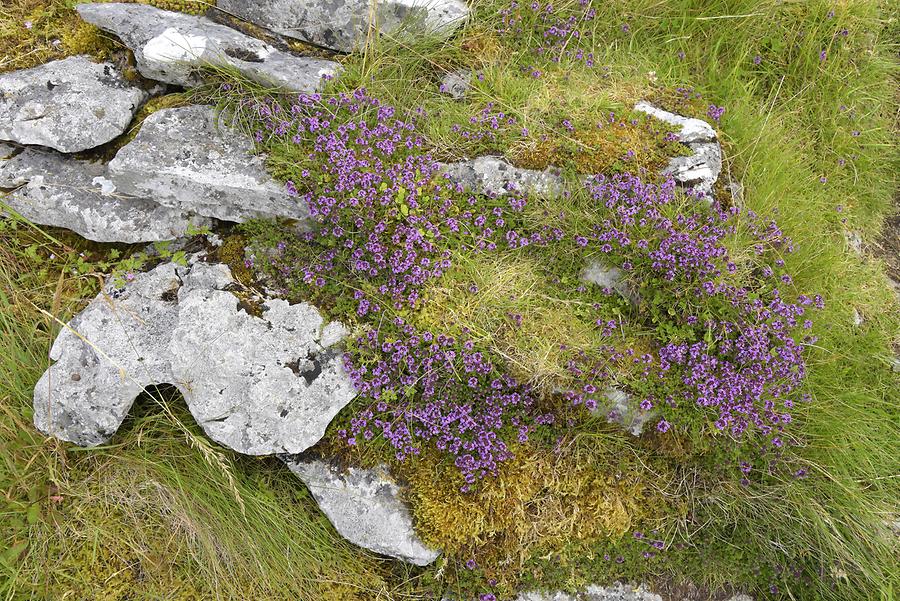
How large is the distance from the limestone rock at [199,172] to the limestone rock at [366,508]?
6.57 feet

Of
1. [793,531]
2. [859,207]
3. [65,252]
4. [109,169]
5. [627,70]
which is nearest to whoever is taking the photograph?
[793,531]

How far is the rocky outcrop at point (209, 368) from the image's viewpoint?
14.1 feet

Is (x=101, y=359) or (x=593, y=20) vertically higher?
(x=593, y=20)

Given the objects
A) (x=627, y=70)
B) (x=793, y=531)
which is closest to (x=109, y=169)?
(x=627, y=70)

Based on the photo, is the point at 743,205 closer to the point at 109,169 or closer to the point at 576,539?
the point at 576,539

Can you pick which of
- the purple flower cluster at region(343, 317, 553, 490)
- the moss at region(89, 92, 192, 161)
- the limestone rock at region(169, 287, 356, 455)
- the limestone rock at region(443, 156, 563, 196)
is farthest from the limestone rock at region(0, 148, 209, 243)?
the limestone rock at region(443, 156, 563, 196)

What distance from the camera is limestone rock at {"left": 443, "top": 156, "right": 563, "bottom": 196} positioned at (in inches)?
186

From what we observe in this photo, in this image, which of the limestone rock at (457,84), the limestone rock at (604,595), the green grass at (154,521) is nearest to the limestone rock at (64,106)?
the green grass at (154,521)

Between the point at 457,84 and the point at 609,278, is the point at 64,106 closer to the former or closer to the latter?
the point at 457,84

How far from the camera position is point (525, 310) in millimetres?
4469

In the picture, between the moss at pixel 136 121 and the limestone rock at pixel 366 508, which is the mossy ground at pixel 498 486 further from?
the moss at pixel 136 121

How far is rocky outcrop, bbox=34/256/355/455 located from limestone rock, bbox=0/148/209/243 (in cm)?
57

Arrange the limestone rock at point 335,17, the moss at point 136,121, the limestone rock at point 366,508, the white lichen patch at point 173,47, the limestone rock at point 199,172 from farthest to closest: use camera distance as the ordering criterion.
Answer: the limestone rock at point 335,17 < the moss at point 136,121 < the white lichen patch at point 173,47 < the limestone rock at point 199,172 < the limestone rock at point 366,508

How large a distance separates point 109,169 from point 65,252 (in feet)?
3.14
